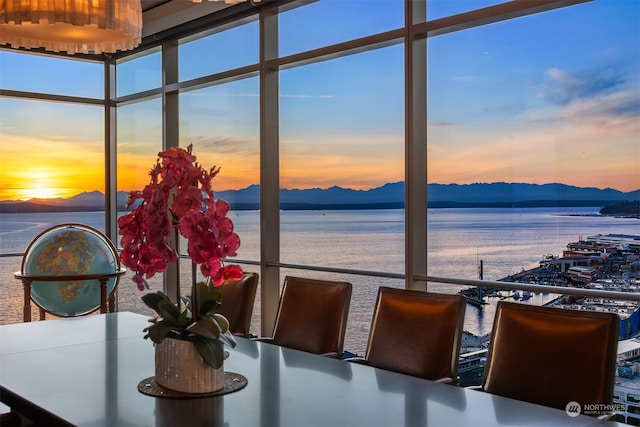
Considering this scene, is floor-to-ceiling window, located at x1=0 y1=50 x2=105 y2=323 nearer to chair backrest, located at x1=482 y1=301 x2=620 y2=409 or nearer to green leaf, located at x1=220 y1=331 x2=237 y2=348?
green leaf, located at x1=220 y1=331 x2=237 y2=348

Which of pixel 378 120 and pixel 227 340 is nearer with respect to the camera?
pixel 227 340

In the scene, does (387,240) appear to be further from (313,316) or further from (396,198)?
(313,316)

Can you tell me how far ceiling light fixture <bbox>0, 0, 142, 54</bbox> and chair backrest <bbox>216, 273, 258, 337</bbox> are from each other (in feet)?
4.40

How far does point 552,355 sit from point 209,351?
1.17m

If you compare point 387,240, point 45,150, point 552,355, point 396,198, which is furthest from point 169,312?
point 45,150

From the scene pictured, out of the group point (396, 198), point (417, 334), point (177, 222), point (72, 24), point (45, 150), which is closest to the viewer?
point (177, 222)

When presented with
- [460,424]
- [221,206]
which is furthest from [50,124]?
[460,424]

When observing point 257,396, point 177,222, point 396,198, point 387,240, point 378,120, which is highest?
point 378,120

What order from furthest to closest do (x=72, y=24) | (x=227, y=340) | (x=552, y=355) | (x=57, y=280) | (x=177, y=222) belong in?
1. (x=57, y=280)
2. (x=72, y=24)
3. (x=552, y=355)
4. (x=227, y=340)
5. (x=177, y=222)

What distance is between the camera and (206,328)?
204 centimetres

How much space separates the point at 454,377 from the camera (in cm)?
259

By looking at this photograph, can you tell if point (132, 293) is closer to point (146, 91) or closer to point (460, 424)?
point (146, 91)

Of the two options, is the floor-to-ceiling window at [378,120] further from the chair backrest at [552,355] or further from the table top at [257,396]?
the table top at [257,396]

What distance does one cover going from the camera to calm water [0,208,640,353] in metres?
3.88
